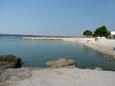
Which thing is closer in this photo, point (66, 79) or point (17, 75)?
point (66, 79)

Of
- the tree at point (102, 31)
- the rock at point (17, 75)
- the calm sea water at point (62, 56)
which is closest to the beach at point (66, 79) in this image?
the rock at point (17, 75)

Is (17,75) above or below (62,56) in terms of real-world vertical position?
above

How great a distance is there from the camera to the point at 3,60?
25.8m

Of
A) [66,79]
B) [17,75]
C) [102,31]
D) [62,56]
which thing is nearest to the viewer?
[66,79]

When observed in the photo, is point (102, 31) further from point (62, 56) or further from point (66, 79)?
point (66, 79)

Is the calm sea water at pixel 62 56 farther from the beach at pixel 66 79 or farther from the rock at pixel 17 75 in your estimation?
the rock at pixel 17 75

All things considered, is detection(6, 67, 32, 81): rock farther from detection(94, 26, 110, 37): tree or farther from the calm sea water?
detection(94, 26, 110, 37): tree

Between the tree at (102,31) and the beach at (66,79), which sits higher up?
the tree at (102,31)

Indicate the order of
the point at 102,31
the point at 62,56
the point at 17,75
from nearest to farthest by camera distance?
the point at 17,75 < the point at 62,56 < the point at 102,31

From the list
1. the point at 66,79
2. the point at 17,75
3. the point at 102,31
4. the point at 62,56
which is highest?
the point at 102,31

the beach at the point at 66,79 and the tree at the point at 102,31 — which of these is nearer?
the beach at the point at 66,79

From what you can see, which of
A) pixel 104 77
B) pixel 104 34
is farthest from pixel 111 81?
pixel 104 34

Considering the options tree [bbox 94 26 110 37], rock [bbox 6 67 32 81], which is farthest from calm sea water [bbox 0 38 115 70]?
tree [bbox 94 26 110 37]

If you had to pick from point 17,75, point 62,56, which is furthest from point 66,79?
point 62,56
